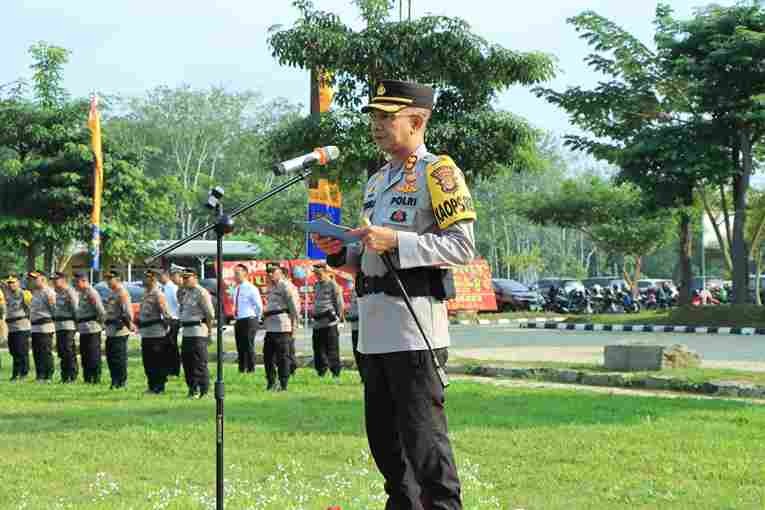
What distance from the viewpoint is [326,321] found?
15.7 metres

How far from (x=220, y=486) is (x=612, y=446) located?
3.99 meters

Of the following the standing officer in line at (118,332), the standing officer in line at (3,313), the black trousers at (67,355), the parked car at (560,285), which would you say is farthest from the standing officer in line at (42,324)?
the parked car at (560,285)

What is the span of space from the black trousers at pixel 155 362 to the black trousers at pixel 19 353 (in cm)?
422

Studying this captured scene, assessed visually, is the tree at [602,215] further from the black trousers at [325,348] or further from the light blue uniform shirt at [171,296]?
the black trousers at [325,348]

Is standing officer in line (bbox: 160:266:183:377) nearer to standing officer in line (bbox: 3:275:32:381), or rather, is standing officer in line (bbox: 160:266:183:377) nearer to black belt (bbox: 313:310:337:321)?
black belt (bbox: 313:310:337:321)

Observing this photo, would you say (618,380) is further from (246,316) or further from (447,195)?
(447,195)

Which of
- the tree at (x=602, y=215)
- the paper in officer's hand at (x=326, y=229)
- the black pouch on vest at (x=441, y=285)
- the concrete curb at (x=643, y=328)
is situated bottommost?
the concrete curb at (x=643, y=328)

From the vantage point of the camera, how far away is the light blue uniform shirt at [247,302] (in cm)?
1684

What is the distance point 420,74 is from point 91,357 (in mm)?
7926

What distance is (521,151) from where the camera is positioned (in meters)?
20.8

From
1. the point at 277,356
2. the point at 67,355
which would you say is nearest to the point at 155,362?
the point at 277,356

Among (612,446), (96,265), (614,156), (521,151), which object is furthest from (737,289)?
(612,446)

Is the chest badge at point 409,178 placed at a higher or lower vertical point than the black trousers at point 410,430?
higher

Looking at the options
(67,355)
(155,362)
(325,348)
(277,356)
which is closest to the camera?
(155,362)
